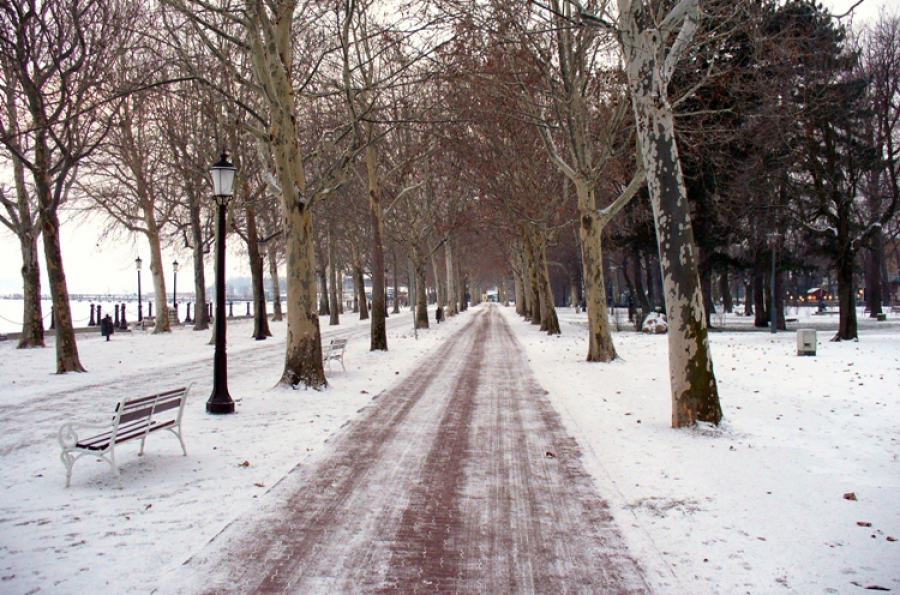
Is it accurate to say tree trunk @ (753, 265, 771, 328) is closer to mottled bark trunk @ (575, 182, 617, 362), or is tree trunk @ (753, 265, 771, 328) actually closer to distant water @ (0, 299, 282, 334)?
mottled bark trunk @ (575, 182, 617, 362)

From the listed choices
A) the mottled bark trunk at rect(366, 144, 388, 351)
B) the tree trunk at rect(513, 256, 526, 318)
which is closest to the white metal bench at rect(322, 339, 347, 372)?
the mottled bark trunk at rect(366, 144, 388, 351)

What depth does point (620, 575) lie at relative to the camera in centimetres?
379

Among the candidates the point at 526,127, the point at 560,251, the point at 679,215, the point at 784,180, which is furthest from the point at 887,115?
the point at 560,251

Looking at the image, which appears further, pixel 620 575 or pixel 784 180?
pixel 784 180

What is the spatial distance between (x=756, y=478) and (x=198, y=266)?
2625 cm

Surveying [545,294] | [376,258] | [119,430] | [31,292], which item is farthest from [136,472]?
[545,294]

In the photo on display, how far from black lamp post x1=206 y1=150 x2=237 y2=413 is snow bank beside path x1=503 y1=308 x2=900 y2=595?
17.4ft

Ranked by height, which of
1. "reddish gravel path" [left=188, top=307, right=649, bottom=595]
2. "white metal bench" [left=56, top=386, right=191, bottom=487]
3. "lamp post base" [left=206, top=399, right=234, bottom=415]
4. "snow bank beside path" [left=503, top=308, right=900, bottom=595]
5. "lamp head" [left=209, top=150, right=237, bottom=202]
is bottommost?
"snow bank beside path" [left=503, top=308, right=900, bottom=595]

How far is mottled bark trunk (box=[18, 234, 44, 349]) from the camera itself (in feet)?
62.3

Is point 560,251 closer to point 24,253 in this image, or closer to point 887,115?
point 887,115

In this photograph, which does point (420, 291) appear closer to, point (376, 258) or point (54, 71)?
point (376, 258)

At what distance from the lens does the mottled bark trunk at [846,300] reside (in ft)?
65.5

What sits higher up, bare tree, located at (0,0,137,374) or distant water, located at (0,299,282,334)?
bare tree, located at (0,0,137,374)

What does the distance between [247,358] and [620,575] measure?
15.6m
